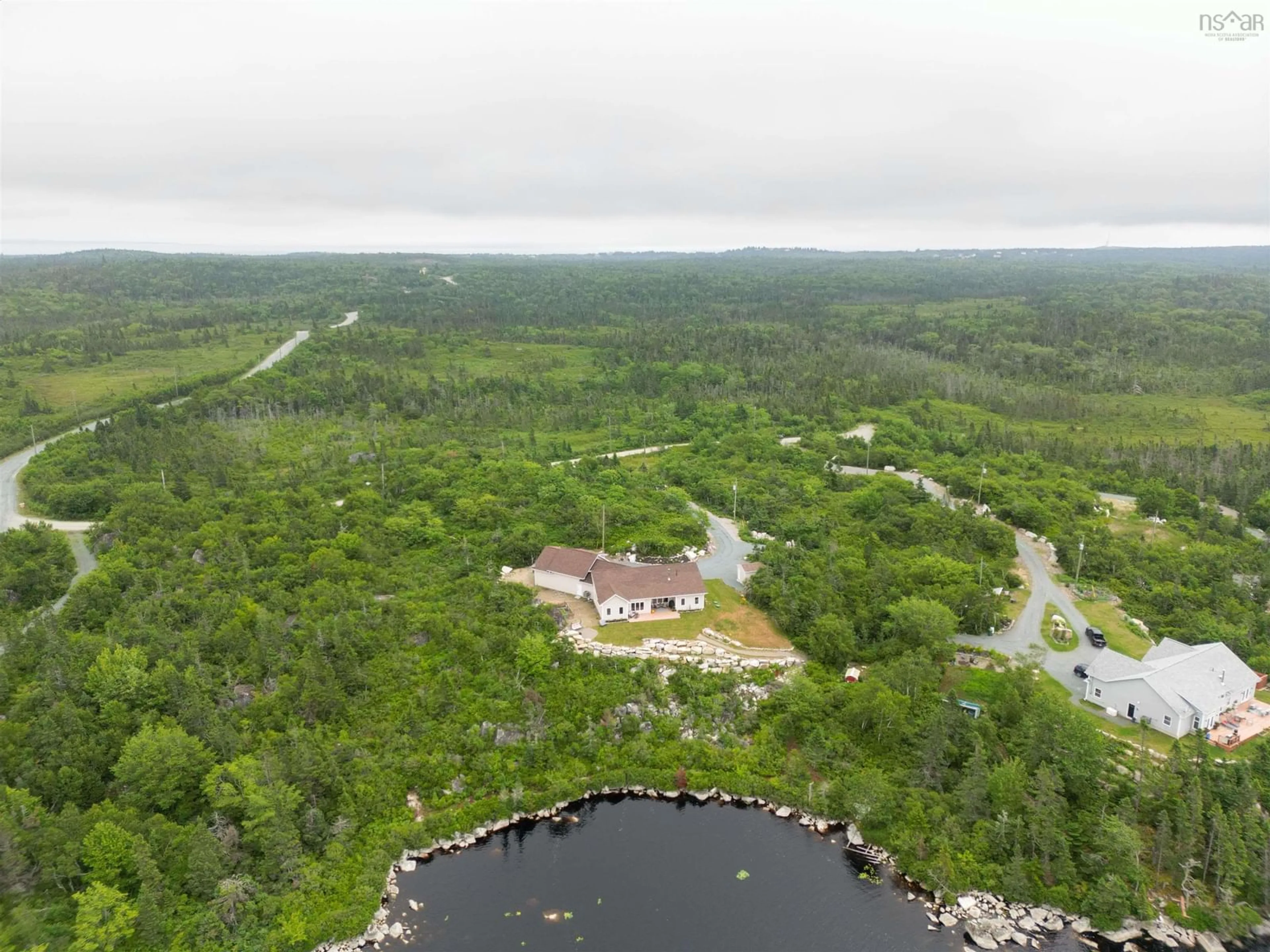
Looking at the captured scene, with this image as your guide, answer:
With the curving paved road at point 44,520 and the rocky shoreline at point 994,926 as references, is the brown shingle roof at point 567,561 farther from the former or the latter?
the curving paved road at point 44,520

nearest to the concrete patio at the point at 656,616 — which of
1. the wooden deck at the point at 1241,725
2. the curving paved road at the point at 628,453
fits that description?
the wooden deck at the point at 1241,725

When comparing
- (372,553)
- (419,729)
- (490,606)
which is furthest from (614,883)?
(372,553)

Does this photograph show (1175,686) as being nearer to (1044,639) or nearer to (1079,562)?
(1044,639)

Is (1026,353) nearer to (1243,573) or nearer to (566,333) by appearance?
(566,333)

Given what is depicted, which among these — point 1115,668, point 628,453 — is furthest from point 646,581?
point 628,453

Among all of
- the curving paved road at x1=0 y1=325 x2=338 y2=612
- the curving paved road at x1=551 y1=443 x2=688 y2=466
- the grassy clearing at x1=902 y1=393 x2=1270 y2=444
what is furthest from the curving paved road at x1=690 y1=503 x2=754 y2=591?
the grassy clearing at x1=902 y1=393 x2=1270 y2=444

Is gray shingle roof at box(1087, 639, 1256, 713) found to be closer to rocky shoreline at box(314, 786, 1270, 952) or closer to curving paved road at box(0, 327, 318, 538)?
rocky shoreline at box(314, 786, 1270, 952)
